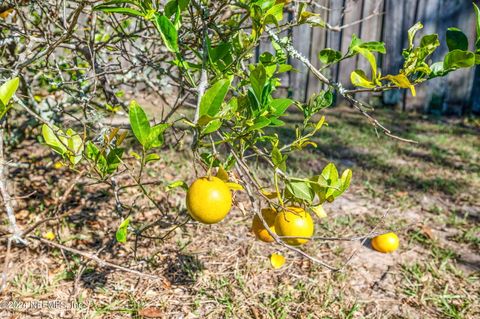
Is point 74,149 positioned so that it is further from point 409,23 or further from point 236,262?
point 409,23

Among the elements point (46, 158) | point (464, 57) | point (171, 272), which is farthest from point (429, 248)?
point (46, 158)

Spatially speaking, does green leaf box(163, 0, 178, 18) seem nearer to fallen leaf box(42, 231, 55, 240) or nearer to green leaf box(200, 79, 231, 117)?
green leaf box(200, 79, 231, 117)

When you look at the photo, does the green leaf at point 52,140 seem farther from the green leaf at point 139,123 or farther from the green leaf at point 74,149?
the green leaf at point 139,123

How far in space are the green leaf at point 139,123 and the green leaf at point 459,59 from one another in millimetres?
743

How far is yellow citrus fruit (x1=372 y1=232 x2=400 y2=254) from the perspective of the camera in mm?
2170

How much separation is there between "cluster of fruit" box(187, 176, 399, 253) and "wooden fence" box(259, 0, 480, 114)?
14.4 ft

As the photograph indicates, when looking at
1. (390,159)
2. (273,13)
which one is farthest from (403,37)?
(273,13)

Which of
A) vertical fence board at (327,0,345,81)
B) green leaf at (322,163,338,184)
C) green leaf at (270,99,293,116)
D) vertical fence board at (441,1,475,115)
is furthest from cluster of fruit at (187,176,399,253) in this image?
vertical fence board at (441,1,475,115)

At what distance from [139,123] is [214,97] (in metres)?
0.21

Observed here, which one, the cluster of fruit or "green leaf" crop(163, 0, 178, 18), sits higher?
"green leaf" crop(163, 0, 178, 18)

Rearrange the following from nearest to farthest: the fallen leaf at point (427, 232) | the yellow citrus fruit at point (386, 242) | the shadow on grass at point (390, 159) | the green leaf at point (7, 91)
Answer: the green leaf at point (7, 91) → the yellow citrus fruit at point (386, 242) → the fallen leaf at point (427, 232) → the shadow on grass at point (390, 159)

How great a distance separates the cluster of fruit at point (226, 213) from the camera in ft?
3.32

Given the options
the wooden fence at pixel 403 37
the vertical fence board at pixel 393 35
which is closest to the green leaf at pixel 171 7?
the wooden fence at pixel 403 37

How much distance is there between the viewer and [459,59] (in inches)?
40.9
